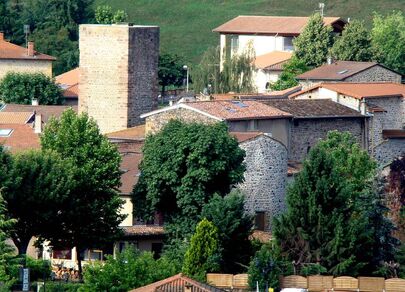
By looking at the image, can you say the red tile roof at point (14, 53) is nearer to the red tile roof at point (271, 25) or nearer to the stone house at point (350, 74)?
the red tile roof at point (271, 25)

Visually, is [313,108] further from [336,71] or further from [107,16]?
[107,16]

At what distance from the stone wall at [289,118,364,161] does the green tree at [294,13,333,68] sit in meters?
29.1

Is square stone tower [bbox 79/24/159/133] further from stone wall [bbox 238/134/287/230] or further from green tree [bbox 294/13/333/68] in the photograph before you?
green tree [bbox 294/13/333/68]

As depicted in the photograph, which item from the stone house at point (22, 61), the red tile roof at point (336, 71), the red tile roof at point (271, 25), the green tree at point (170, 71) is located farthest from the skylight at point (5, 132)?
the green tree at point (170, 71)

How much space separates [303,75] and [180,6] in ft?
191

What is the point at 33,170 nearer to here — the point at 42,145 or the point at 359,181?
the point at 42,145

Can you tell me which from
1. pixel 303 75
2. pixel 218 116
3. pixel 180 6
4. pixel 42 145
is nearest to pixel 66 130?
pixel 42 145

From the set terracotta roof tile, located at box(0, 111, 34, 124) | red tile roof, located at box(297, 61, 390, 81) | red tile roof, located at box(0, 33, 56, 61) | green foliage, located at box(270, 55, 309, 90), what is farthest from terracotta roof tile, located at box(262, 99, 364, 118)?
red tile roof, located at box(0, 33, 56, 61)

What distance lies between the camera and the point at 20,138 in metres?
78.7

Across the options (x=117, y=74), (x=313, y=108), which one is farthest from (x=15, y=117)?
(x=313, y=108)

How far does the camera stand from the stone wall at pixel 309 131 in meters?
79.7

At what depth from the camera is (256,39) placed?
124250mm

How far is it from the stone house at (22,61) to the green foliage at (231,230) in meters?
48.6

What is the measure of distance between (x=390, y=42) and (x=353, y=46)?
10289 millimetres
